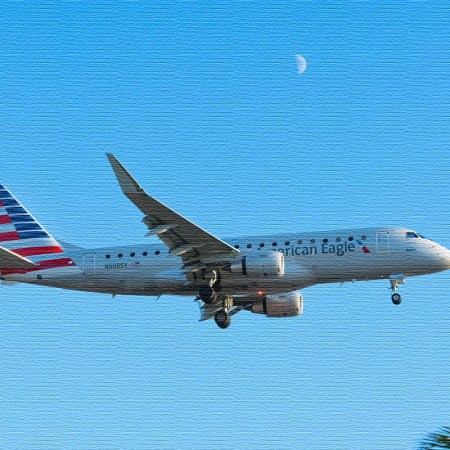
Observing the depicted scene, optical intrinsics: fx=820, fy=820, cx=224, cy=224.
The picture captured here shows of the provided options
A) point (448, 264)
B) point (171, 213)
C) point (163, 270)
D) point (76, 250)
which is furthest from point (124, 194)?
point (448, 264)

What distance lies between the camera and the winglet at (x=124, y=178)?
3097cm

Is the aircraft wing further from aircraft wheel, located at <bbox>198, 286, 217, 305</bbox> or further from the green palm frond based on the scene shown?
the green palm frond

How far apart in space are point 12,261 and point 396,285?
58.2 ft

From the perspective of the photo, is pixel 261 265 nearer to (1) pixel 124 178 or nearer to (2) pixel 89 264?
(1) pixel 124 178

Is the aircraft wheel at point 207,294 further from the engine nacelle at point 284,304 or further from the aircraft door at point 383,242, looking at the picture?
the aircraft door at point 383,242

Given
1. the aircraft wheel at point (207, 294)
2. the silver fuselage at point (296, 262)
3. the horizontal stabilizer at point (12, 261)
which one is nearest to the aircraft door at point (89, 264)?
the silver fuselage at point (296, 262)

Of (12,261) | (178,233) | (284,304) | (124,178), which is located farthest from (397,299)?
(12,261)

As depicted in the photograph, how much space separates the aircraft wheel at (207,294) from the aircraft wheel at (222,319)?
1.44 metres

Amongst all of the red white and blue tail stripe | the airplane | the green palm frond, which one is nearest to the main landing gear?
the airplane

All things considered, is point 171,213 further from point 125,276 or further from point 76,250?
point 76,250

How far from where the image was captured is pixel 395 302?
1410 inches

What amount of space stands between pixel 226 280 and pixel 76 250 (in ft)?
28.0

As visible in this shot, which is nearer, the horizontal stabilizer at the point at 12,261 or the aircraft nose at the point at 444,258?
the aircraft nose at the point at 444,258

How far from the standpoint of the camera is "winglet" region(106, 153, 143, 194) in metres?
31.0
